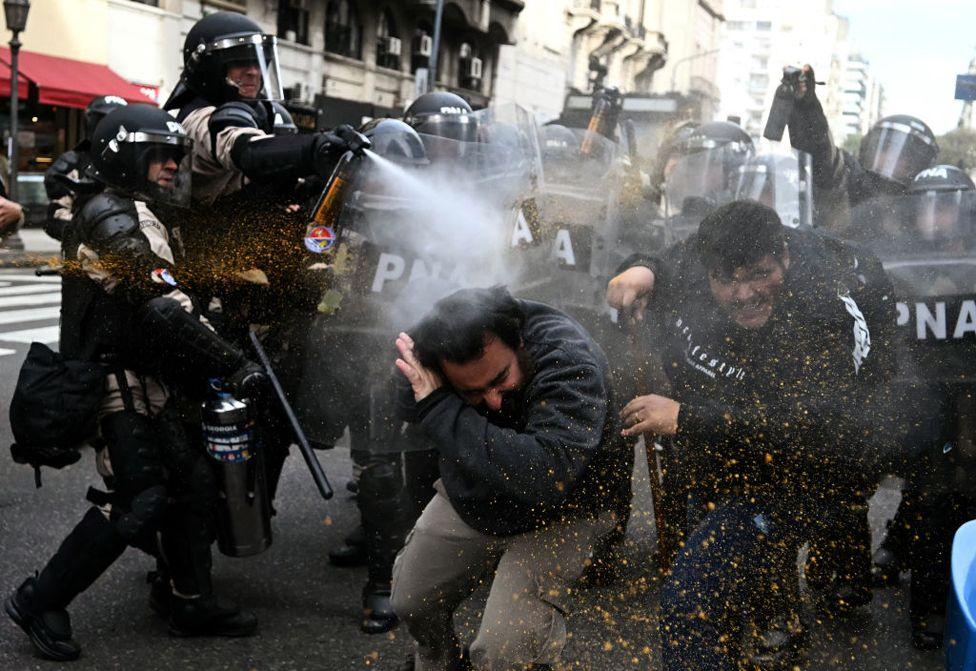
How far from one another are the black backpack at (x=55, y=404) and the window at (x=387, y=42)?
21.3m

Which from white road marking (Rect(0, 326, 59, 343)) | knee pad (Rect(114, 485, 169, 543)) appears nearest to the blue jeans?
knee pad (Rect(114, 485, 169, 543))

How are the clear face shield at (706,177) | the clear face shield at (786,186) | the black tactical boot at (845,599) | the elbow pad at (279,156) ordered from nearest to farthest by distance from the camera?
the elbow pad at (279,156), the black tactical boot at (845,599), the clear face shield at (786,186), the clear face shield at (706,177)

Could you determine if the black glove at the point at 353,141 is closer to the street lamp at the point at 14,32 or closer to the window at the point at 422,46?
the street lamp at the point at 14,32

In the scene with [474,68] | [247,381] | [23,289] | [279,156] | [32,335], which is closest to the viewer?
[247,381]

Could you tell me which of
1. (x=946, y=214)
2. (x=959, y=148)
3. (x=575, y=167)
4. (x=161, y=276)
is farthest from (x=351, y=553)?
(x=959, y=148)

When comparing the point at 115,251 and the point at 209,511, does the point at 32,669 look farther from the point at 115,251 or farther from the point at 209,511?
the point at 115,251

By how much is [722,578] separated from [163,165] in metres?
1.97

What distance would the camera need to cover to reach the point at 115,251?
296 cm

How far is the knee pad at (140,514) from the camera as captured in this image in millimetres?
3055

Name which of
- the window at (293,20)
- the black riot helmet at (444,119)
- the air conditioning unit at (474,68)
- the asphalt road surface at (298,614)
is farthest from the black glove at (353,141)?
the window at (293,20)

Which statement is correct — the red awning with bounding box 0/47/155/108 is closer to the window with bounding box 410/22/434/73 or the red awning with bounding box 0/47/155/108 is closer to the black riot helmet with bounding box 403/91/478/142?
the window with bounding box 410/22/434/73

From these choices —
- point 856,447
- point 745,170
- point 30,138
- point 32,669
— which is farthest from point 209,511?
point 30,138

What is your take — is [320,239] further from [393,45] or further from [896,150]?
[393,45]

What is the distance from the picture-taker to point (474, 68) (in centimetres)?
1975
